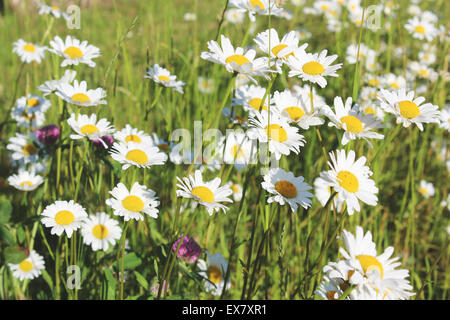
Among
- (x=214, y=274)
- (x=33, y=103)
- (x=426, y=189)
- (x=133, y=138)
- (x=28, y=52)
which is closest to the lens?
(x=133, y=138)

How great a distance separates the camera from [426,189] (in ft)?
5.34

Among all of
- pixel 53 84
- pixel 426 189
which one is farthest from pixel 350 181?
pixel 426 189

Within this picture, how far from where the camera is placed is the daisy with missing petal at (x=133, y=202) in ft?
2.41

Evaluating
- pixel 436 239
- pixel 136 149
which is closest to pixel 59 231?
pixel 136 149

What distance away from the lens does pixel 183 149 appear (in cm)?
116

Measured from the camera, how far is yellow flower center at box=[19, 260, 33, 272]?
976mm

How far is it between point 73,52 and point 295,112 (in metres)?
0.64

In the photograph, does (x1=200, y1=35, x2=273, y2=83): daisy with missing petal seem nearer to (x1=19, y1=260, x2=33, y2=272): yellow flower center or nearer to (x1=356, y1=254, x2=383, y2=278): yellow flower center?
(x1=356, y1=254, x2=383, y2=278): yellow flower center

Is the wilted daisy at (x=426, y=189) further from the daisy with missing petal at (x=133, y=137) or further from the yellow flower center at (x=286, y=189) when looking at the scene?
the daisy with missing petal at (x=133, y=137)

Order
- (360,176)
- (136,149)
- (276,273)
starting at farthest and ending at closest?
(276,273) < (136,149) < (360,176)

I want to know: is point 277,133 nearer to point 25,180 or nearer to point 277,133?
point 277,133

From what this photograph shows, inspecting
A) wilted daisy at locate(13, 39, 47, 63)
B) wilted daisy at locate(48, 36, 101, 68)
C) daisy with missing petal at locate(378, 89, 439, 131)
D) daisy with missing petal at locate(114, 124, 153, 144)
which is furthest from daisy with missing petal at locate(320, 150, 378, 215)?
wilted daisy at locate(13, 39, 47, 63)

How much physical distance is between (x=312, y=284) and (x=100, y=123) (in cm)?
66

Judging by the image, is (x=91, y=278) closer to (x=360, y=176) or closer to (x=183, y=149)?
(x=183, y=149)
